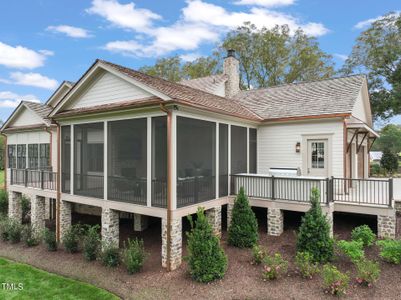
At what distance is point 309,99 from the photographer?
1240 centimetres

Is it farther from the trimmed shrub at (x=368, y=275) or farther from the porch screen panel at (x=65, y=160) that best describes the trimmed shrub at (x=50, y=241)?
the trimmed shrub at (x=368, y=275)

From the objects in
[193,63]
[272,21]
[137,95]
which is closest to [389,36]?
[272,21]

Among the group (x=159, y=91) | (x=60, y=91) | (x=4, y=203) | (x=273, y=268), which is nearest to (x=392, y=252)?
(x=273, y=268)

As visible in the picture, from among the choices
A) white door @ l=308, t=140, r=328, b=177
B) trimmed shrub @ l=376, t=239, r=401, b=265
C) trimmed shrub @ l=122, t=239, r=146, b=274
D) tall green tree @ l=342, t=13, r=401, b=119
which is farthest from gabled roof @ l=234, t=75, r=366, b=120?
tall green tree @ l=342, t=13, r=401, b=119

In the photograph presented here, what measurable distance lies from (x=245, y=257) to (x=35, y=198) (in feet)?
33.2

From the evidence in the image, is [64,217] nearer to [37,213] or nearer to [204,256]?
[37,213]

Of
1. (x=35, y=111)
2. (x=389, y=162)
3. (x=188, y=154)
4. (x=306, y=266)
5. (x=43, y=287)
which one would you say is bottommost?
(x=43, y=287)

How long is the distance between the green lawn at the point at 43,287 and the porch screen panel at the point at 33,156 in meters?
7.40

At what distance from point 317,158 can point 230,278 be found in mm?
6344

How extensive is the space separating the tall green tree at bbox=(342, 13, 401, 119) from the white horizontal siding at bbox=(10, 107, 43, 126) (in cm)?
2430

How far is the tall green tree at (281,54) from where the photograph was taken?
2688 centimetres

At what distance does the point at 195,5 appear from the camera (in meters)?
19.9

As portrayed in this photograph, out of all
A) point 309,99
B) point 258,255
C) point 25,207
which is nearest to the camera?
point 258,255

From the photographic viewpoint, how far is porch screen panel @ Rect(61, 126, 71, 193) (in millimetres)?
11422
